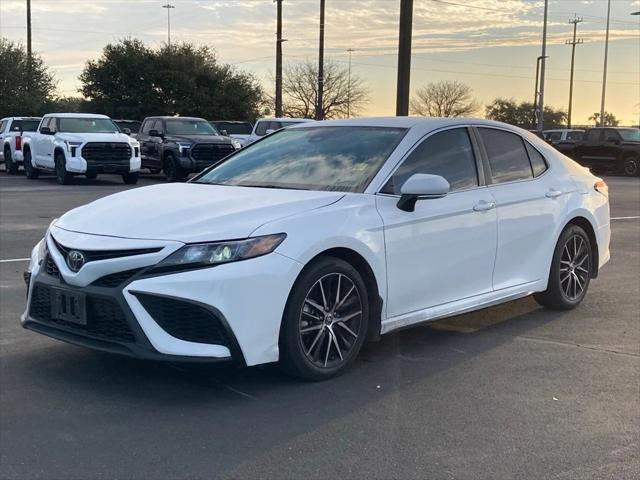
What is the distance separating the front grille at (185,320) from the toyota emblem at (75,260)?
17.7 inches

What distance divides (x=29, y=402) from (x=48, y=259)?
84 cm

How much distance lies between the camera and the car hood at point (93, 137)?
20344 millimetres

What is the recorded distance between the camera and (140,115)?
45.6 metres

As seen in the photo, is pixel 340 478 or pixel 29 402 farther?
pixel 29 402

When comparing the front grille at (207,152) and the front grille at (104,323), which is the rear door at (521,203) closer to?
the front grille at (104,323)

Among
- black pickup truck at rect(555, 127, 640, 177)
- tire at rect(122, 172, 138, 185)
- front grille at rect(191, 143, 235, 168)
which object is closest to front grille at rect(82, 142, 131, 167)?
tire at rect(122, 172, 138, 185)

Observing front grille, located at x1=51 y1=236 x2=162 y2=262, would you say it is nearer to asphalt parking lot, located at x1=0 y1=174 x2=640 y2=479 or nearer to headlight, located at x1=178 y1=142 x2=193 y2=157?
asphalt parking lot, located at x1=0 y1=174 x2=640 y2=479

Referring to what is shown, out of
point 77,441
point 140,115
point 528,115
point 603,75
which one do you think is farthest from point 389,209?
point 528,115

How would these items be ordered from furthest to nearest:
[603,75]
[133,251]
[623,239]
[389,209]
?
[603,75], [623,239], [389,209], [133,251]

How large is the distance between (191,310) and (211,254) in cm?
31

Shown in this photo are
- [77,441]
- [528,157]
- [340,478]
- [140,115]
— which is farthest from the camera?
[140,115]

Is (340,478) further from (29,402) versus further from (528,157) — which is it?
(528,157)

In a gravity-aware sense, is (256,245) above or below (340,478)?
above

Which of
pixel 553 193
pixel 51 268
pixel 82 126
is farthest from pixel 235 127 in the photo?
pixel 51 268
